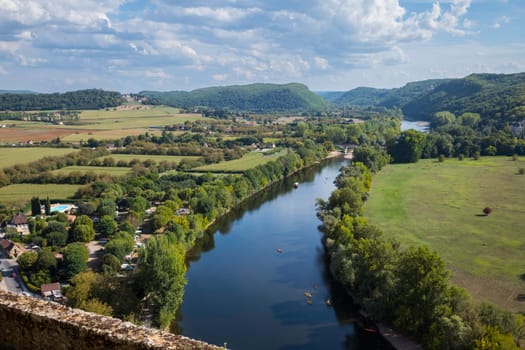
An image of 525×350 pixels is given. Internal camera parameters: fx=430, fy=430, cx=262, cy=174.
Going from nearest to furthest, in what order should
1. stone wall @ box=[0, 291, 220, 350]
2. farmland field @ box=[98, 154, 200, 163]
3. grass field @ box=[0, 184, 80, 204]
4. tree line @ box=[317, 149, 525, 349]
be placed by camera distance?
stone wall @ box=[0, 291, 220, 350] < tree line @ box=[317, 149, 525, 349] < grass field @ box=[0, 184, 80, 204] < farmland field @ box=[98, 154, 200, 163]

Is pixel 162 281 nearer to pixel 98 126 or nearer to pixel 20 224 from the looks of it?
pixel 20 224

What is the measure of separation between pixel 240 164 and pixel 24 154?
44.2 metres

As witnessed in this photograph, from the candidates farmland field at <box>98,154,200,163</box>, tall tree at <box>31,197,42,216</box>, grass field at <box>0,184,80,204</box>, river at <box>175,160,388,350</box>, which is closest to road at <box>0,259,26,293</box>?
river at <box>175,160,388,350</box>

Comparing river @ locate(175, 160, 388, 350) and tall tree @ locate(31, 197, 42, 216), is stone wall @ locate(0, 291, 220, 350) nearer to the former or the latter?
river @ locate(175, 160, 388, 350)

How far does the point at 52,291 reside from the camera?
108 feet

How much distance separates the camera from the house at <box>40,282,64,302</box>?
1270 inches

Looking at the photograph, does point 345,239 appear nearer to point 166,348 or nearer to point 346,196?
point 346,196

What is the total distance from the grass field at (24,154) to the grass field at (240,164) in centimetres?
3081

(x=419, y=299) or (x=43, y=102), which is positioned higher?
(x=43, y=102)

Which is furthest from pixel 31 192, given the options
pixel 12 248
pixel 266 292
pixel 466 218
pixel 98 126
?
pixel 98 126

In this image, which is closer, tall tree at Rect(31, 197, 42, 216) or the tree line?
the tree line

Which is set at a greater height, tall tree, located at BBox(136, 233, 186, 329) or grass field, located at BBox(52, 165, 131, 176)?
grass field, located at BBox(52, 165, 131, 176)

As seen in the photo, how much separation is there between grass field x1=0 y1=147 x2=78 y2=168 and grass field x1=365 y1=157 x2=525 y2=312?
63.7 m

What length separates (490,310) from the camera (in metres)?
25.0
